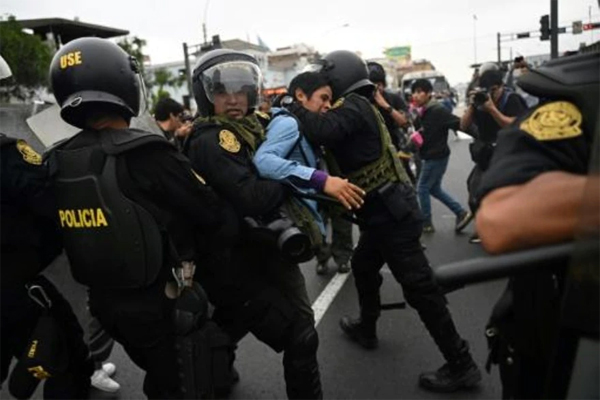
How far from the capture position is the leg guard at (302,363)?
85.9 inches

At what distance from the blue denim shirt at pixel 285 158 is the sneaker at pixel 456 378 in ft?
3.20

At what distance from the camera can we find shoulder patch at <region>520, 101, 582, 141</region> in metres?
1.05

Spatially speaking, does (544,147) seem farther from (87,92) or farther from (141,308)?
(87,92)

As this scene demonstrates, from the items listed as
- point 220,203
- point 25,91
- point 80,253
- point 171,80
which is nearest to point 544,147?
point 220,203

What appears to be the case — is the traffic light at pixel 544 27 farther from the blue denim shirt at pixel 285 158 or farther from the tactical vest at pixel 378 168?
the blue denim shirt at pixel 285 158

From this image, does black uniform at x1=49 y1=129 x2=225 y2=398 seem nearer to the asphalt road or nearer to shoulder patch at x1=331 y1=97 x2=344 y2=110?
the asphalt road

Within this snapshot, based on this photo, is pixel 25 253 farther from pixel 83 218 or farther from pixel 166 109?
pixel 166 109

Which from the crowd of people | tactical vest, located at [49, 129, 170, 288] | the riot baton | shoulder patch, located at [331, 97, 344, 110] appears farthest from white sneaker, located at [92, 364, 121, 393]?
the riot baton

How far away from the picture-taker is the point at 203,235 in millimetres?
2084

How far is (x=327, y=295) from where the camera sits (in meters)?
4.23

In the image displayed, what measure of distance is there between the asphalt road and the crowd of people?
9.1 inches

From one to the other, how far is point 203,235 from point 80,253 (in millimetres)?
453

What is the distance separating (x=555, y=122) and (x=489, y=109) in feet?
12.1

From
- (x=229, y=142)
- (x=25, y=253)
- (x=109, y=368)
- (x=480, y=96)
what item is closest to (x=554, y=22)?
(x=480, y=96)
